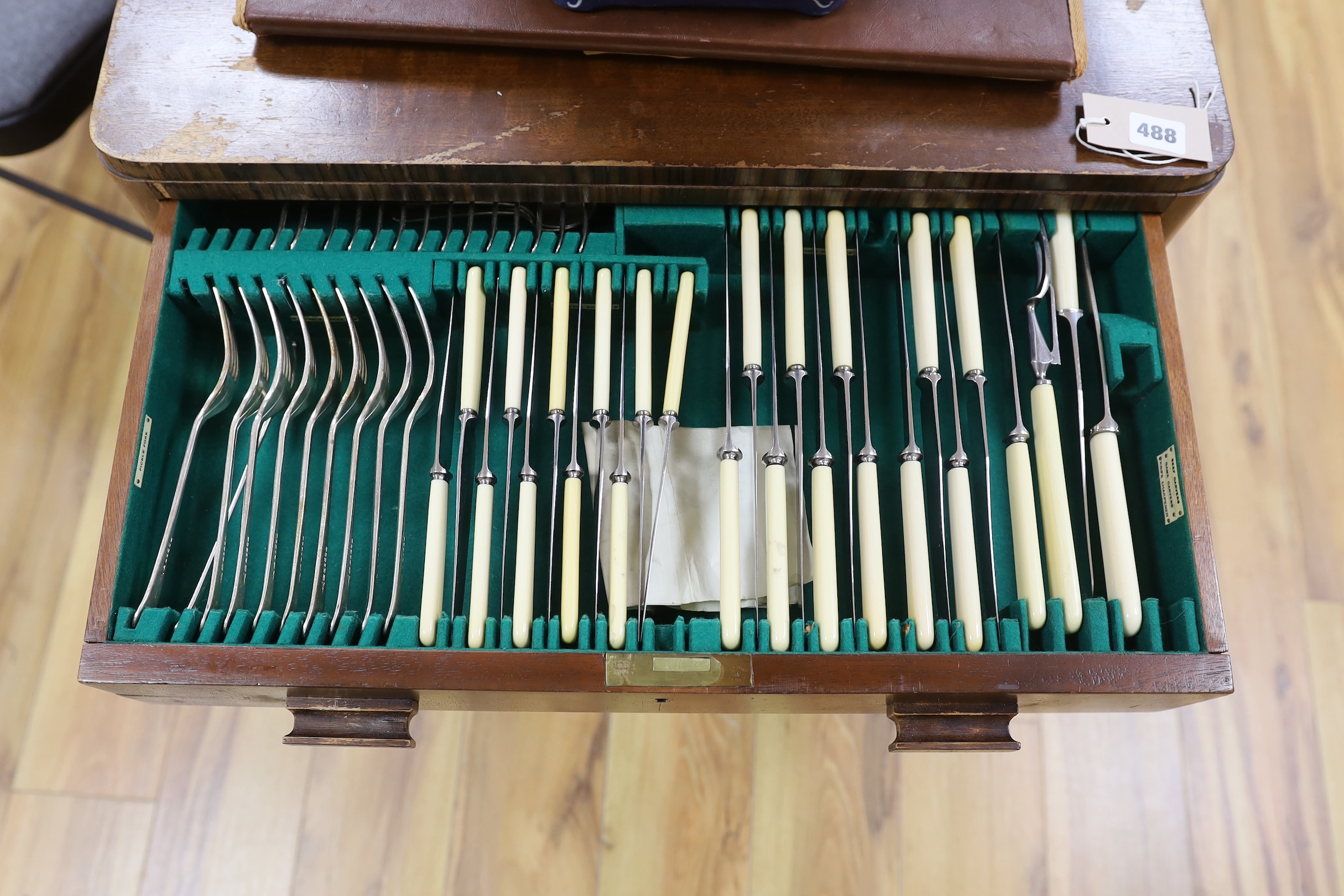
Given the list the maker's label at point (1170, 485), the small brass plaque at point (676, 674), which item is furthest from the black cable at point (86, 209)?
the maker's label at point (1170, 485)

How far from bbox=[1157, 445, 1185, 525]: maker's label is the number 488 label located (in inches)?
9.9

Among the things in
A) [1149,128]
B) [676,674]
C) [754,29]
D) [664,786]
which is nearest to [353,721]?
[676,674]

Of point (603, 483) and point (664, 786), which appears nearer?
point (603, 483)

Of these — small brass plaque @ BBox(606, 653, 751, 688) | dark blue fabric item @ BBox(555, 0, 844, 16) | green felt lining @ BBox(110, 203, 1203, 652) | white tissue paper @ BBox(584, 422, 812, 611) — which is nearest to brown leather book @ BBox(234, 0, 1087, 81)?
dark blue fabric item @ BBox(555, 0, 844, 16)

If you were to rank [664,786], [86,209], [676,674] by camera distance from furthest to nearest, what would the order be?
[86,209] < [664,786] < [676,674]

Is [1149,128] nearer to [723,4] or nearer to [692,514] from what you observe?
[723,4]

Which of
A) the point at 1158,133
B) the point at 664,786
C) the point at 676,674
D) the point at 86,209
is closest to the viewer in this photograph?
the point at 676,674

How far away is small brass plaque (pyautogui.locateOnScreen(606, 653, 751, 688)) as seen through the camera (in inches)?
26.1

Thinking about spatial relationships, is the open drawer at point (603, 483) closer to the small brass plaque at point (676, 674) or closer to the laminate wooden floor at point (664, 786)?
the small brass plaque at point (676, 674)

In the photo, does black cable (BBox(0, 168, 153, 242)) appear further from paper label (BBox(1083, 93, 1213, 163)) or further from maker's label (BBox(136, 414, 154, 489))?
paper label (BBox(1083, 93, 1213, 163))

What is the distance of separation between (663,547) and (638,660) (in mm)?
122

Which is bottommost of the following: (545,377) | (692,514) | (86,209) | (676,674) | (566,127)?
(676,674)

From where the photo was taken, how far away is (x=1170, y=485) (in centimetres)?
74

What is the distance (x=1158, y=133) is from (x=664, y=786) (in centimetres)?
80
